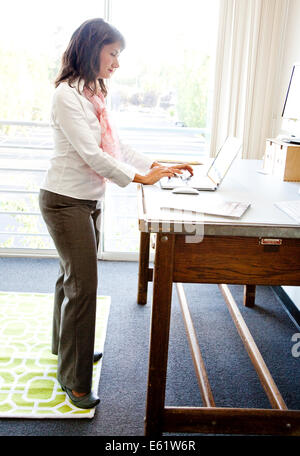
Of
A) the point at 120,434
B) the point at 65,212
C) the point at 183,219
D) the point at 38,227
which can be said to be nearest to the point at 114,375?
the point at 120,434

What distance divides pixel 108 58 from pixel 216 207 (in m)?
0.66

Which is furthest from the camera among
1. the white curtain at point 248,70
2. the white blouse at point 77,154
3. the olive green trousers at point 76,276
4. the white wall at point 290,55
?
the white curtain at point 248,70

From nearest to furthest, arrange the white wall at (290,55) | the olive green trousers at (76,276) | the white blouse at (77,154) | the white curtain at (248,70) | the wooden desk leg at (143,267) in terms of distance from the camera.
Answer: the white blouse at (77,154) → the olive green trousers at (76,276) → the wooden desk leg at (143,267) → the white wall at (290,55) → the white curtain at (248,70)

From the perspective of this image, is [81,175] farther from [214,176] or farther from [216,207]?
[214,176]

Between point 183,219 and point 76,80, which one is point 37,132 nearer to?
point 76,80

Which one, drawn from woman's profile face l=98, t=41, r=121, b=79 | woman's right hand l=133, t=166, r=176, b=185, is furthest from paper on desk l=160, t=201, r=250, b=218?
woman's profile face l=98, t=41, r=121, b=79

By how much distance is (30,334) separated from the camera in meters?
2.34

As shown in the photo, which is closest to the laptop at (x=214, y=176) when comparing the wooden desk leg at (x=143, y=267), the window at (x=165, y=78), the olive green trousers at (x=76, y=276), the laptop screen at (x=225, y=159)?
the laptop screen at (x=225, y=159)

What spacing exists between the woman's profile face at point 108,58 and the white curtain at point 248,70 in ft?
5.07

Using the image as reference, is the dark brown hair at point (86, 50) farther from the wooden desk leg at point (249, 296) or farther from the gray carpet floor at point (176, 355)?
the wooden desk leg at point (249, 296)

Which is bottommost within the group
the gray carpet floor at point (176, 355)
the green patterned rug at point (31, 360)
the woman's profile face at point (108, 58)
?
the gray carpet floor at point (176, 355)

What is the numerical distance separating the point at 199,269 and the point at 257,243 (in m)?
0.20

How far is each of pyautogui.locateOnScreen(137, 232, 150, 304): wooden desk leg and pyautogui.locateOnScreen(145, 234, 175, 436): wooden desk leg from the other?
115 centimetres

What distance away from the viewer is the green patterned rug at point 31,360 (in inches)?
70.2
